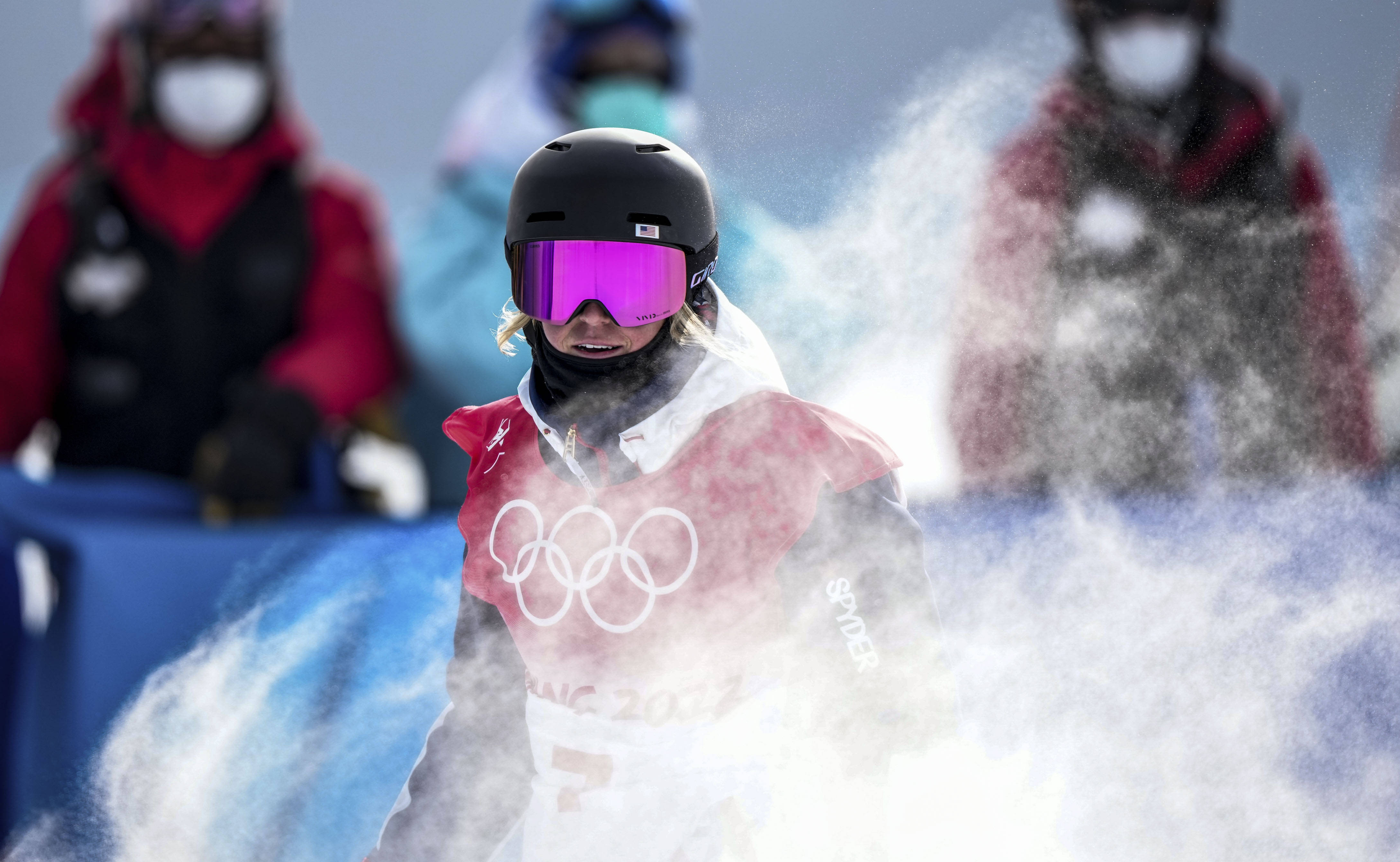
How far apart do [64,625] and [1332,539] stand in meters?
2.97

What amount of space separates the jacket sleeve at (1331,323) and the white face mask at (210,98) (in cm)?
306

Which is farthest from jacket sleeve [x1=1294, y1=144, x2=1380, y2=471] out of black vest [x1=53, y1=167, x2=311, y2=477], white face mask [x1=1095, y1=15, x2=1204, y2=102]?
black vest [x1=53, y1=167, x2=311, y2=477]

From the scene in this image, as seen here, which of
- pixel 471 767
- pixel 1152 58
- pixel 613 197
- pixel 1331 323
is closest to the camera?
pixel 613 197

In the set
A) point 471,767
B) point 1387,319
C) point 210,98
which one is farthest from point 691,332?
point 210,98

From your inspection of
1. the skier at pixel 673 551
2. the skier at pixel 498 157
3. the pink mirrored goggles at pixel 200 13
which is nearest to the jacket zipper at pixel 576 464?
the skier at pixel 673 551

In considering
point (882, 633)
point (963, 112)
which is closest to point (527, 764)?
point (882, 633)

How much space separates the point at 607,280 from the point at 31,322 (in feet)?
9.45

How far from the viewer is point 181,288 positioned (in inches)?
144

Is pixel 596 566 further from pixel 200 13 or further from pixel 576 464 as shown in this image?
pixel 200 13

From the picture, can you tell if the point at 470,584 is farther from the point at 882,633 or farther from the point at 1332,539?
the point at 1332,539

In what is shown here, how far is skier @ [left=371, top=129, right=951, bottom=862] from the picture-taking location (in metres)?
1.57

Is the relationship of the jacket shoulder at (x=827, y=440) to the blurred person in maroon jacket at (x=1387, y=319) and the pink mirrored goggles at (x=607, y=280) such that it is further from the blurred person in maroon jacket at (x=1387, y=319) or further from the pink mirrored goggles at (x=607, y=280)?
the blurred person in maroon jacket at (x=1387, y=319)

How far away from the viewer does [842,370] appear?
248cm

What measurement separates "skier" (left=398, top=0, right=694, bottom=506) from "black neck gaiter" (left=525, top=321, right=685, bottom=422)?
1.57 m
